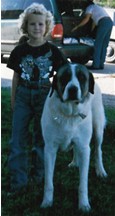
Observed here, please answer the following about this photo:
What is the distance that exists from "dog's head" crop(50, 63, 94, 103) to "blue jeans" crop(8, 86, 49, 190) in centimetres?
49

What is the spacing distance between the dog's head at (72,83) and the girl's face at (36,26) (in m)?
0.58

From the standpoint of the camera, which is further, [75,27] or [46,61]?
[75,27]

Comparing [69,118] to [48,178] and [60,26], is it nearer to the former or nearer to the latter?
[48,178]

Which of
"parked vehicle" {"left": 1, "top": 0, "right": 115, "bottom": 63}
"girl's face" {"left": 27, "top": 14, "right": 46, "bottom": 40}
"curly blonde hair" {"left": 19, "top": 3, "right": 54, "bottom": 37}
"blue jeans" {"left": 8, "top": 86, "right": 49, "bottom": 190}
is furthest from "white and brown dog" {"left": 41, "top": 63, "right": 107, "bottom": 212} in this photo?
"parked vehicle" {"left": 1, "top": 0, "right": 115, "bottom": 63}

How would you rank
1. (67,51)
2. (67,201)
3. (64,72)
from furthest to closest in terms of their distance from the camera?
1. (67,51)
2. (67,201)
3. (64,72)

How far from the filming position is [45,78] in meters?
4.48

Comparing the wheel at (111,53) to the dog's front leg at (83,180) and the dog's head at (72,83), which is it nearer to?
the dog's front leg at (83,180)

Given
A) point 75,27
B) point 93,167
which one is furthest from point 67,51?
point 93,167

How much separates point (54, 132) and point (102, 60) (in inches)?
→ 357

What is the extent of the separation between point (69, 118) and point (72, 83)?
1.23 ft

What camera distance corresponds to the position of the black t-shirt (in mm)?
4424

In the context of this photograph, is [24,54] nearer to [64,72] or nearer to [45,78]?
[45,78]

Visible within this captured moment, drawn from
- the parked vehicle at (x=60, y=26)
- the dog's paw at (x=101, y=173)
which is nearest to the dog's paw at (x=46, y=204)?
the dog's paw at (x=101, y=173)

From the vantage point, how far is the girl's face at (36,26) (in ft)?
14.4
